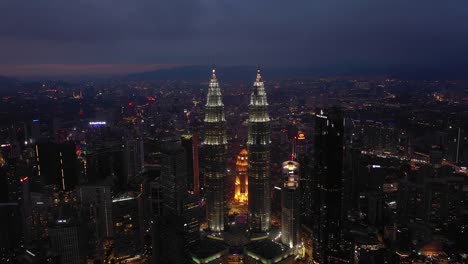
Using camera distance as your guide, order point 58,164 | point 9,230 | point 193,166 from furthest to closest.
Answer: point 58,164
point 193,166
point 9,230

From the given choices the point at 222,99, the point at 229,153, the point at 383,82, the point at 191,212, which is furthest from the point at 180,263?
the point at 383,82

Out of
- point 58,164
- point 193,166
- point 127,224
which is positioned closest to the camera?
point 127,224

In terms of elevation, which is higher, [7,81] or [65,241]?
[7,81]

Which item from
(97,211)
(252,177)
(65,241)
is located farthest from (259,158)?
(65,241)

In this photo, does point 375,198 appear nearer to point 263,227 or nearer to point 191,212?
point 263,227

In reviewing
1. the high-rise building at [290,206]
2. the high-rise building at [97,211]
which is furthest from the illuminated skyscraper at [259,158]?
the high-rise building at [97,211]

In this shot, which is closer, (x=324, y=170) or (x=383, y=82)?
(x=324, y=170)

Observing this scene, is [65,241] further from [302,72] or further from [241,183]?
[302,72]
